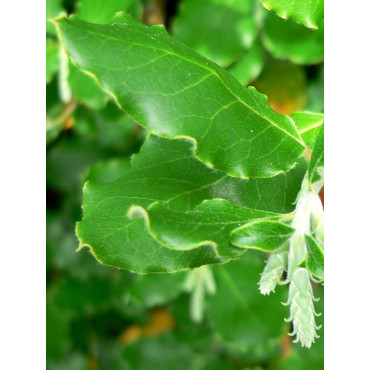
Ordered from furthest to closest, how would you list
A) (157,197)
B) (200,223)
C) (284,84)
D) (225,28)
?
(284,84), (225,28), (157,197), (200,223)

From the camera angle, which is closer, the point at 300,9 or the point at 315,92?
the point at 300,9

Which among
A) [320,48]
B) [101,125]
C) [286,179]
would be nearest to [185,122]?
[286,179]

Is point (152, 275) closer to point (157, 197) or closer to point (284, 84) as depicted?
point (284, 84)

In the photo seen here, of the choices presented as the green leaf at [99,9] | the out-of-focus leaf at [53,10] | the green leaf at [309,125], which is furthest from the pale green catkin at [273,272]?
the out-of-focus leaf at [53,10]

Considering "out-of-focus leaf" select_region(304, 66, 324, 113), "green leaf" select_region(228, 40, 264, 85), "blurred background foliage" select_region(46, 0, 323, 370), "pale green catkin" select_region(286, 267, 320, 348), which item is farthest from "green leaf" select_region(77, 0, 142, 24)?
"pale green catkin" select_region(286, 267, 320, 348)

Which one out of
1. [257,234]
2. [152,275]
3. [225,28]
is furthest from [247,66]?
[257,234]

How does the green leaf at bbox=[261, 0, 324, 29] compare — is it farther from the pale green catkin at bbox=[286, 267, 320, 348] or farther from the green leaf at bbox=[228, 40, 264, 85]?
the green leaf at bbox=[228, 40, 264, 85]

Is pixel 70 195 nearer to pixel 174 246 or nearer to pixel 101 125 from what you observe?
pixel 101 125
